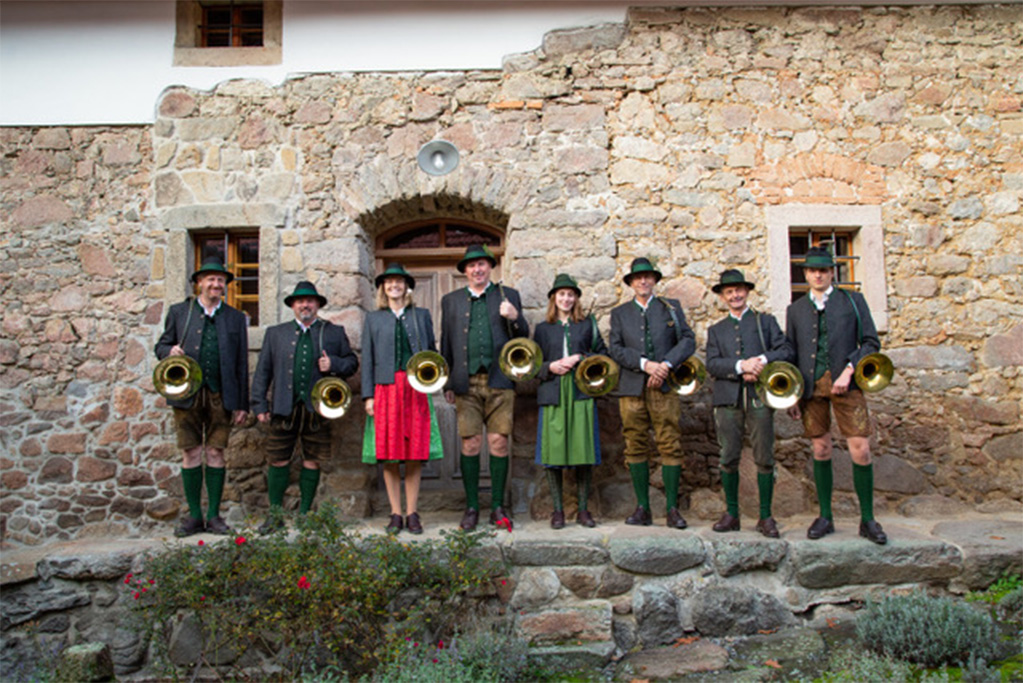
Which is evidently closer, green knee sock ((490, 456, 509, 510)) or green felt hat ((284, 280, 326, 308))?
green knee sock ((490, 456, 509, 510))

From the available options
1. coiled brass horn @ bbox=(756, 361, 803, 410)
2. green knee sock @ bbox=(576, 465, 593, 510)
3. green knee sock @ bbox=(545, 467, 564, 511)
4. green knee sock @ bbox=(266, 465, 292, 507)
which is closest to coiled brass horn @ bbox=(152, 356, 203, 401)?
green knee sock @ bbox=(266, 465, 292, 507)

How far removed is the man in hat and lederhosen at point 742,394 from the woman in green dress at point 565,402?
822mm

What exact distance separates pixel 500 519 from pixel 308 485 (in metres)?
1.35

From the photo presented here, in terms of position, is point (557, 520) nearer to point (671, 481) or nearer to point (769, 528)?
point (671, 481)

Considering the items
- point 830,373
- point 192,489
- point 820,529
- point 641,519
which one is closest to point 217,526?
point 192,489

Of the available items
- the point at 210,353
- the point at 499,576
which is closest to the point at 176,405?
the point at 210,353

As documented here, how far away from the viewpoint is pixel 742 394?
205 inches

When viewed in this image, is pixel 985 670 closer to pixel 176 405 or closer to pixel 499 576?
pixel 499 576

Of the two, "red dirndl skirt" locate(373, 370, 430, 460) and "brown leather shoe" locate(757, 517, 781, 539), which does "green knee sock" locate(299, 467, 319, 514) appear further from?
"brown leather shoe" locate(757, 517, 781, 539)

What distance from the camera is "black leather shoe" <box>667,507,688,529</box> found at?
17.2 ft

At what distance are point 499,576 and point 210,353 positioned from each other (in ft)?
8.09

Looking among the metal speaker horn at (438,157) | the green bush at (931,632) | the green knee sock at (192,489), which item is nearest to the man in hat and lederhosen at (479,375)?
the metal speaker horn at (438,157)

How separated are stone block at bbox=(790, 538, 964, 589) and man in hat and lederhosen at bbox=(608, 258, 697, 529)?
81 centimetres

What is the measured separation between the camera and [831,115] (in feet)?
20.7
